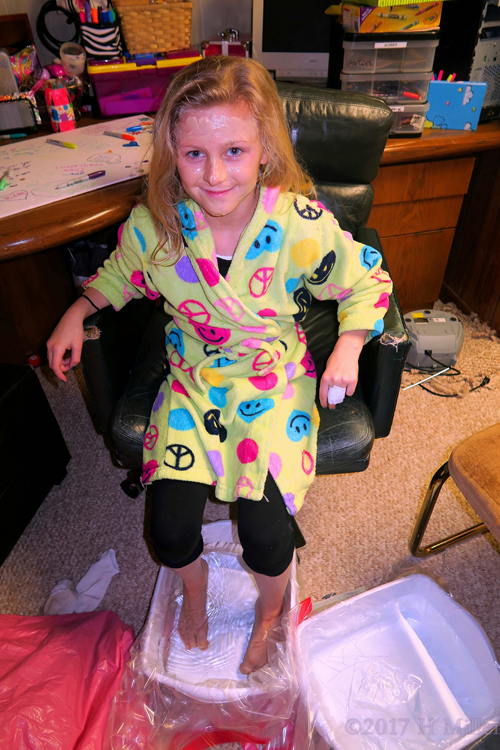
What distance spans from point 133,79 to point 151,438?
4.01 ft

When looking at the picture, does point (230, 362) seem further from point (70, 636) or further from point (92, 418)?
point (92, 418)

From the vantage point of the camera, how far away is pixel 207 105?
86 cm

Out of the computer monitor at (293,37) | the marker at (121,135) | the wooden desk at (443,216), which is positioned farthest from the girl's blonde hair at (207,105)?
the computer monitor at (293,37)

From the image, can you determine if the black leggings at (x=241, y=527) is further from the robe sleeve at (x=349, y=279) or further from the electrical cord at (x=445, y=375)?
the electrical cord at (x=445, y=375)

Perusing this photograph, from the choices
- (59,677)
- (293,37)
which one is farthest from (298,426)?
(293,37)

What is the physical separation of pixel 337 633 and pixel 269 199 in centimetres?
93

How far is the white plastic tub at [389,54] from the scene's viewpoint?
1.52 metres

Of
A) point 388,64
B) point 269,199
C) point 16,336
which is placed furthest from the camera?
point 16,336

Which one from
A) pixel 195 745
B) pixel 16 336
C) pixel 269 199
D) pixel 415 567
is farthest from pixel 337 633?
pixel 16 336

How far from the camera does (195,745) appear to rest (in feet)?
3.35

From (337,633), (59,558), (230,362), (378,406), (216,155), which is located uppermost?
(216,155)

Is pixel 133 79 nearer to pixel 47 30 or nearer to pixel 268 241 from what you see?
pixel 47 30

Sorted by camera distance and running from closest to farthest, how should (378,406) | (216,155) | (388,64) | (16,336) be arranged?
1. (216,155)
2. (378,406)
3. (388,64)
4. (16,336)

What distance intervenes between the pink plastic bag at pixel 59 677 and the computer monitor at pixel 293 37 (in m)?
1.87
